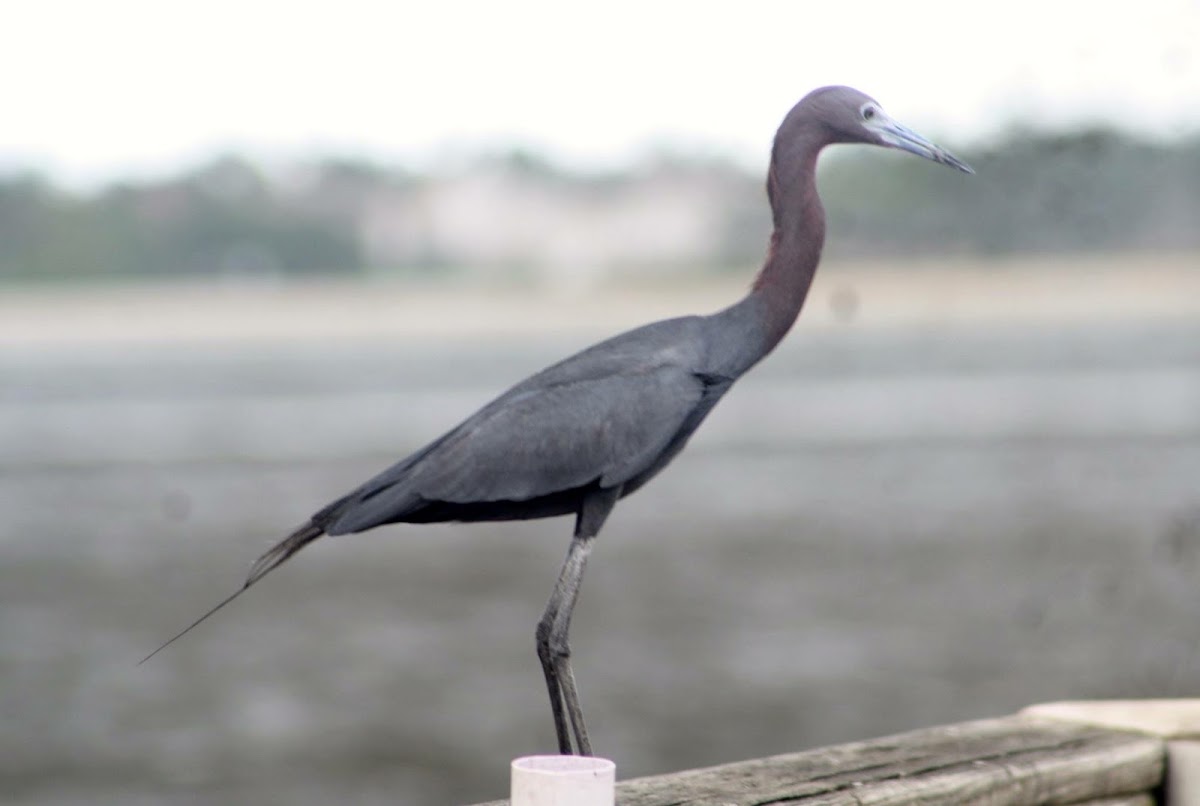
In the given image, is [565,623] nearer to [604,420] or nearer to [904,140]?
[604,420]

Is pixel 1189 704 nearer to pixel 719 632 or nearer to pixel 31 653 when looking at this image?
pixel 719 632

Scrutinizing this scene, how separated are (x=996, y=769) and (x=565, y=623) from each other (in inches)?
43.8

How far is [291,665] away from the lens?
18047mm

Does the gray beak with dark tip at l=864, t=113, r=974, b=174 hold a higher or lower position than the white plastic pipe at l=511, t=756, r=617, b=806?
higher

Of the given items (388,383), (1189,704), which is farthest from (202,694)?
(388,383)

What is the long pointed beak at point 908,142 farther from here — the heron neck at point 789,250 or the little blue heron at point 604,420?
the heron neck at point 789,250

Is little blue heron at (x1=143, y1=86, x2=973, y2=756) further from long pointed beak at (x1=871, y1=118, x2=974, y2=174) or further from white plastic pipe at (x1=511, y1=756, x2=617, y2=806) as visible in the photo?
white plastic pipe at (x1=511, y1=756, x2=617, y2=806)

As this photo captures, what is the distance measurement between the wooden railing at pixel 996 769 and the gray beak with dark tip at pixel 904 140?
1407 millimetres

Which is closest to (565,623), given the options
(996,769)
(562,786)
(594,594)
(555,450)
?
(555,450)

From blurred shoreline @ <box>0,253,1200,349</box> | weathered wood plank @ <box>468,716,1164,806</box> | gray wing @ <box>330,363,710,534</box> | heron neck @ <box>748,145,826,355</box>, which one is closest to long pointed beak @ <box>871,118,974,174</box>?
heron neck @ <box>748,145,826,355</box>

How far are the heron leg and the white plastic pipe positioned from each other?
1.71 ft

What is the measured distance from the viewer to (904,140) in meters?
4.17

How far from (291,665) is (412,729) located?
3.22 m

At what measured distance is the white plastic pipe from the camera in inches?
140
